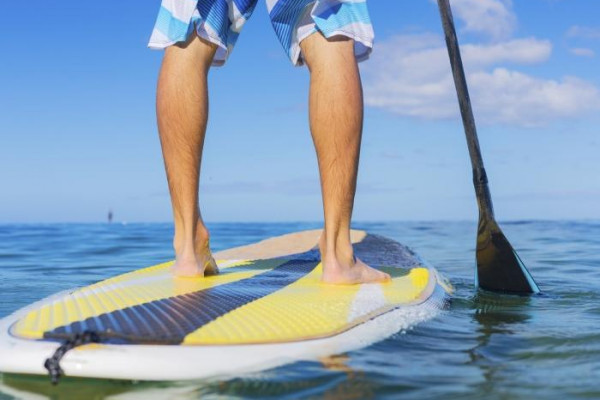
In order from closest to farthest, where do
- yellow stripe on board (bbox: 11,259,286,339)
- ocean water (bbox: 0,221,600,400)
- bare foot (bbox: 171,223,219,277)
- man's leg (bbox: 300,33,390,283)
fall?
ocean water (bbox: 0,221,600,400) < yellow stripe on board (bbox: 11,259,286,339) < man's leg (bbox: 300,33,390,283) < bare foot (bbox: 171,223,219,277)

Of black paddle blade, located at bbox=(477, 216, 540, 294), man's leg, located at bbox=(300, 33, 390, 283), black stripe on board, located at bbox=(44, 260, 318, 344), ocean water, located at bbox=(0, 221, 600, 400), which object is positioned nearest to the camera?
ocean water, located at bbox=(0, 221, 600, 400)

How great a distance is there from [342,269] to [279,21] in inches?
38.9

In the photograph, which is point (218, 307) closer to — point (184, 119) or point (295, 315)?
point (295, 315)

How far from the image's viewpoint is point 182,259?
2773 millimetres

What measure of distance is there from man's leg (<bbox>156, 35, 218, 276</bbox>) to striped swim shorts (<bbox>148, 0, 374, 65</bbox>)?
6 centimetres

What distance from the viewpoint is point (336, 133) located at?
8.26ft

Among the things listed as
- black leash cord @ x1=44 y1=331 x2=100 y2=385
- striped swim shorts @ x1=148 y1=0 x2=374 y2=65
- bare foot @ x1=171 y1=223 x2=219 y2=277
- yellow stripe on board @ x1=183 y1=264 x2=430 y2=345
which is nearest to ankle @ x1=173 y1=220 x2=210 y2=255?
bare foot @ x1=171 y1=223 x2=219 y2=277

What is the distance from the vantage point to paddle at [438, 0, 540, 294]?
3436 mm

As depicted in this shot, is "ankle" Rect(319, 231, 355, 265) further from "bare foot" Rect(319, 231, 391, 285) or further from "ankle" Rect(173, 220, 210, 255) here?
"ankle" Rect(173, 220, 210, 255)

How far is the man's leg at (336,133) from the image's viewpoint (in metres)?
2.52

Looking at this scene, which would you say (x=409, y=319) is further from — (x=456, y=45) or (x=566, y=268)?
(x=566, y=268)

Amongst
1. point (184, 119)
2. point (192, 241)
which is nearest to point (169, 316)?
point (192, 241)

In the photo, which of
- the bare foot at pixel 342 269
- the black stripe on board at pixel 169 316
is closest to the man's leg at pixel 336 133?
the bare foot at pixel 342 269

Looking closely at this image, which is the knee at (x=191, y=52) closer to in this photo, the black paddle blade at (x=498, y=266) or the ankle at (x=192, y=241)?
the ankle at (x=192, y=241)
